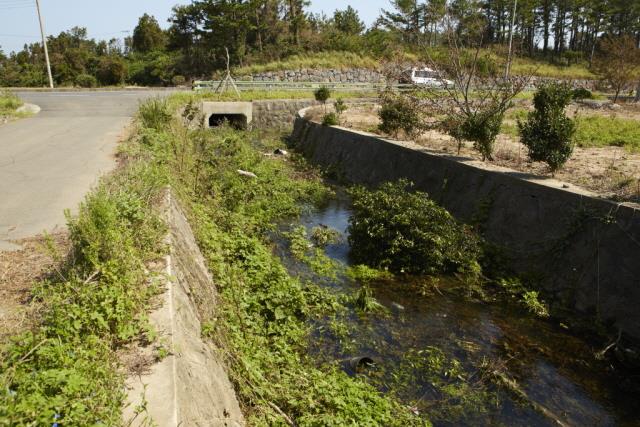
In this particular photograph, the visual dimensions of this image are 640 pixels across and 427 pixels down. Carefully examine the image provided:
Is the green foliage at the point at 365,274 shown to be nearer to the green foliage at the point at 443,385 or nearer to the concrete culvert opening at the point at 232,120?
the green foliage at the point at 443,385

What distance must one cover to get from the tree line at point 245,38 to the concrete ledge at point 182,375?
124 feet

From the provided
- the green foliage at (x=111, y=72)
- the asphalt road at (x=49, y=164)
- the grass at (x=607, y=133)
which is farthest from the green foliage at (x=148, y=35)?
the grass at (x=607, y=133)

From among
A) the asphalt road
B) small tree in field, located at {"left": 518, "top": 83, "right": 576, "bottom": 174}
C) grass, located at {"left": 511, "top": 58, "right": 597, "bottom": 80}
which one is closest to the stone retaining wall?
grass, located at {"left": 511, "top": 58, "right": 597, "bottom": 80}

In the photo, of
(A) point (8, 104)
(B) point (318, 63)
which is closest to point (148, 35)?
(B) point (318, 63)

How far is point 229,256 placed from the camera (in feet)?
24.8

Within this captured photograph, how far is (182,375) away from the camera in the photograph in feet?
10.9

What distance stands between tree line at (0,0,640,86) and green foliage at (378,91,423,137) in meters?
25.4

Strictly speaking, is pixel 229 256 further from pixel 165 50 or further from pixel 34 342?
pixel 165 50

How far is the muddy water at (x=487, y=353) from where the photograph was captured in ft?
17.1

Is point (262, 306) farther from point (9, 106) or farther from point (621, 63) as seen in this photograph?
point (621, 63)

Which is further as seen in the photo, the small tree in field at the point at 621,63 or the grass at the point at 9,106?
the small tree in field at the point at 621,63

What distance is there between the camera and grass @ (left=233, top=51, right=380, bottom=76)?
42.5 metres

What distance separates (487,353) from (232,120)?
73.2 ft

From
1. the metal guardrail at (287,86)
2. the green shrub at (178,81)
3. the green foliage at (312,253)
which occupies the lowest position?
the green foliage at (312,253)
